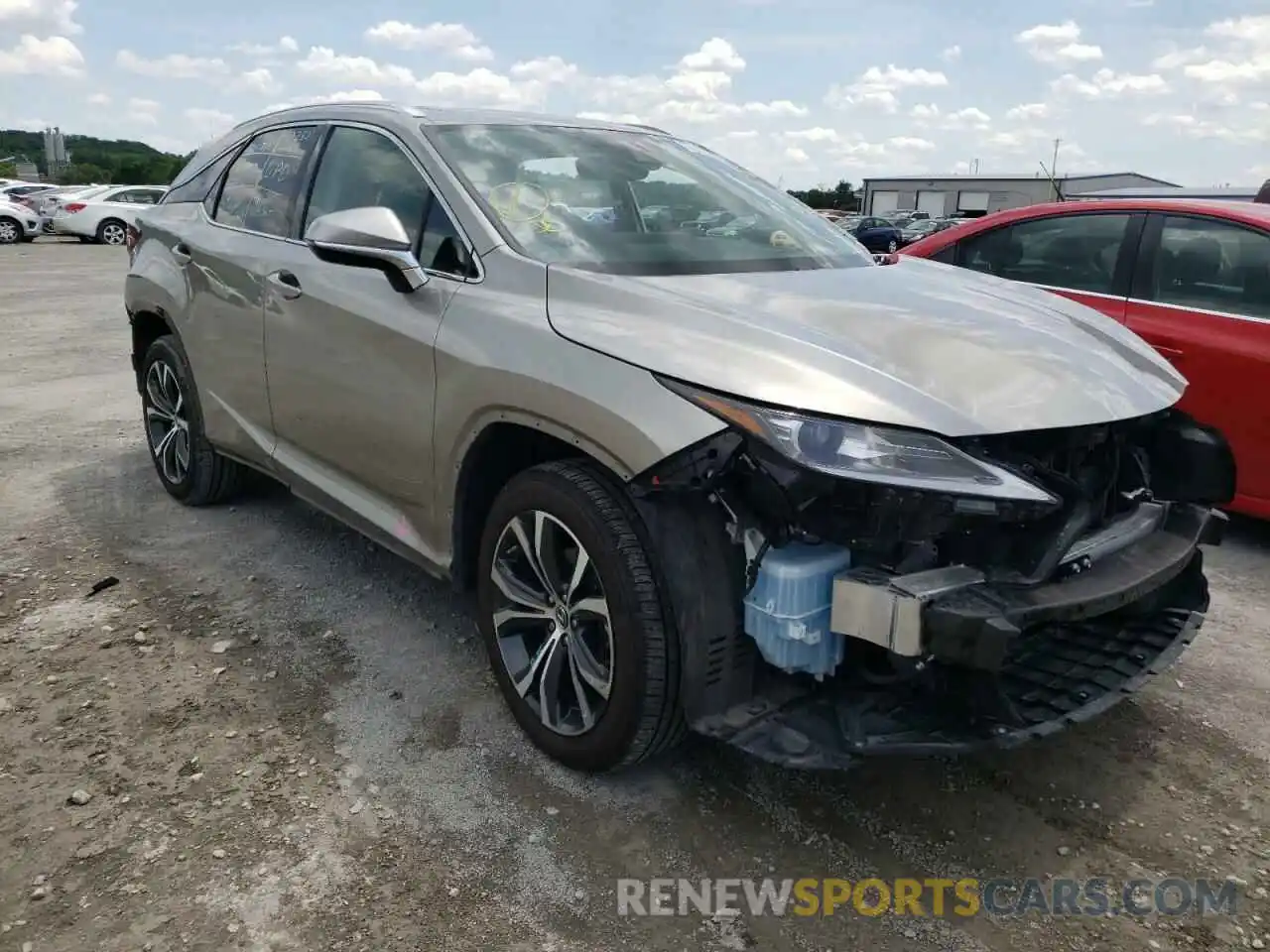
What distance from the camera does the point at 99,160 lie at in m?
87.0

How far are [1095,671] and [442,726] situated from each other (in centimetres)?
181

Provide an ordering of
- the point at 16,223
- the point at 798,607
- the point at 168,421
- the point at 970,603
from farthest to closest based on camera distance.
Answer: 1. the point at 16,223
2. the point at 168,421
3. the point at 798,607
4. the point at 970,603

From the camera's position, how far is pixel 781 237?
3.46 m

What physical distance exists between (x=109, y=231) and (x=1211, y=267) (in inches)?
1083

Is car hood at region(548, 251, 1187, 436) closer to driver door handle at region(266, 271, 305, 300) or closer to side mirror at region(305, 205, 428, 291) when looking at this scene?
side mirror at region(305, 205, 428, 291)

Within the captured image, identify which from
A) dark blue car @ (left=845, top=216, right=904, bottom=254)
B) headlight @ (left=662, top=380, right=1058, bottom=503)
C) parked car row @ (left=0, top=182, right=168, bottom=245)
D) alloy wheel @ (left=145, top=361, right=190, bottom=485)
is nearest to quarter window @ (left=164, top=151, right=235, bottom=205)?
alloy wheel @ (left=145, top=361, right=190, bottom=485)

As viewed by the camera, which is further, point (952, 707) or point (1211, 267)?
point (1211, 267)

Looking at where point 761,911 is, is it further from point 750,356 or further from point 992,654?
point 750,356

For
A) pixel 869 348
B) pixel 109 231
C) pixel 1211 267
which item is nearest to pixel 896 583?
pixel 869 348

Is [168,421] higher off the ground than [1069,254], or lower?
lower

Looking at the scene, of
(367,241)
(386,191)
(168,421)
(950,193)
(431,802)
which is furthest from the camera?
(950,193)

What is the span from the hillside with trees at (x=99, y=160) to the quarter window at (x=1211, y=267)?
42432mm

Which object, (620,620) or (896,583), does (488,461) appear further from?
(896,583)

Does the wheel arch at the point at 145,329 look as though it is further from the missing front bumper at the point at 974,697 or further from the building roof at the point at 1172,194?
the building roof at the point at 1172,194
